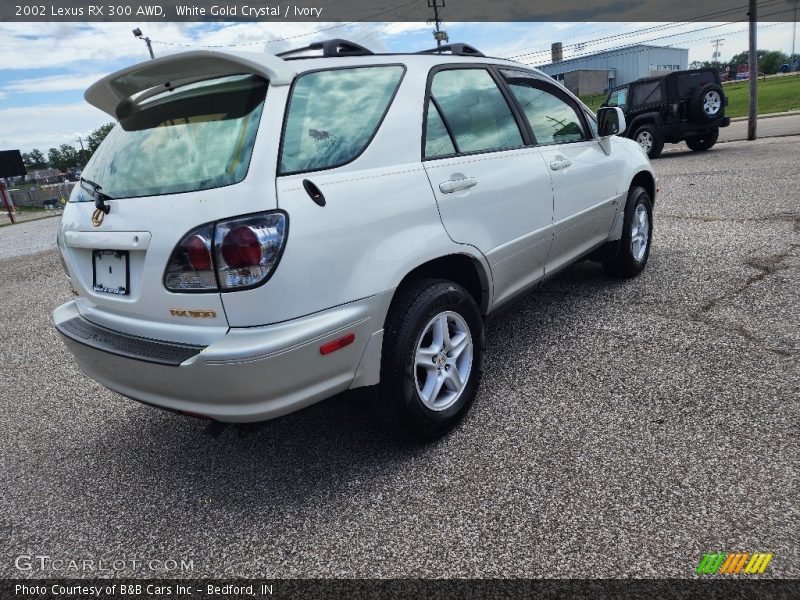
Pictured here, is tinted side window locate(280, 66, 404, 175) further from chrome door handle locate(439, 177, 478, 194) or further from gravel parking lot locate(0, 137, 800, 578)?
gravel parking lot locate(0, 137, 800, 578)

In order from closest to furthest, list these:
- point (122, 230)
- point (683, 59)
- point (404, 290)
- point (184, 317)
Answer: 1. point (184, 317)
2. point (122, 230)
3. point (404, 290)
4. point (683, 59)

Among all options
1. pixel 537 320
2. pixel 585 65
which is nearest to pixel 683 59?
pixel 585 65

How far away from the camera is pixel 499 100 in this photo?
321 centimetres

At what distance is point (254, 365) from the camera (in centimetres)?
194

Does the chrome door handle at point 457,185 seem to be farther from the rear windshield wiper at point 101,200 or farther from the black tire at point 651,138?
the black tire at point 651,138

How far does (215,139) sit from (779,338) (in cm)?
336

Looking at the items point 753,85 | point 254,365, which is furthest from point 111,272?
point 753,85

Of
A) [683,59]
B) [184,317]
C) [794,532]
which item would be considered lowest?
[794,532]

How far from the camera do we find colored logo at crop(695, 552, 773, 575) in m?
1.82

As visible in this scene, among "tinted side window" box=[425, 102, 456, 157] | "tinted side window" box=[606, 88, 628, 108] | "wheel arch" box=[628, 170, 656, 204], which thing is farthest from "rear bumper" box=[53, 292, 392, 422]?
"tinted side window" box=[606, 88, 628, 108]

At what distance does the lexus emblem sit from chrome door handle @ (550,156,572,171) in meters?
2.46

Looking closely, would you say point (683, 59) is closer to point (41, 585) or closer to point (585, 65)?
point (585, 65)

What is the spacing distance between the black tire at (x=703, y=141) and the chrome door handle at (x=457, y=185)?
13.1 m

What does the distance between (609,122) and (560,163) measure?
864 mm
